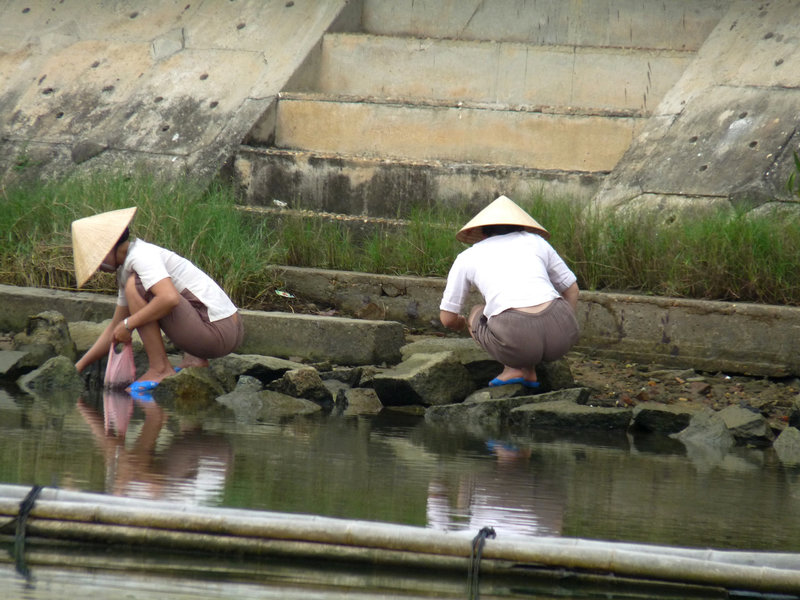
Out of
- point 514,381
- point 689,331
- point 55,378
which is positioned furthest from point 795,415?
point 55,378

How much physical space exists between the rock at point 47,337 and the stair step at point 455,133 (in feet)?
10.6

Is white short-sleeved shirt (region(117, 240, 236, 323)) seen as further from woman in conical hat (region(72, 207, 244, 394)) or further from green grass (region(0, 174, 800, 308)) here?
green grass (region(0, 174, 800, 308))

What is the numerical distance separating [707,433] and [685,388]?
0.73 metres

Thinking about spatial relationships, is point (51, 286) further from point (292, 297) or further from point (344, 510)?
point (344, 510)

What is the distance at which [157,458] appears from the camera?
477 centimetres

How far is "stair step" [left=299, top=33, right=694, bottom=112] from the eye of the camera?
10047 millimetres

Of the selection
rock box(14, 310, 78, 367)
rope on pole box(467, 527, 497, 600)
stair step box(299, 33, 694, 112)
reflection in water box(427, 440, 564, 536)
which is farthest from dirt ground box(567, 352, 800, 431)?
rope on pole box(467, 527, 497, 600)

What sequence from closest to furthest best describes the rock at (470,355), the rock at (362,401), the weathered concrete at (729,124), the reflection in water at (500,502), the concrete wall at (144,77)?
the reflection in water at (500,502)
the rock at (362,401)
the rock at (470,355)
the weathered concrete at (729,124)
the concrete wall at (144,77)

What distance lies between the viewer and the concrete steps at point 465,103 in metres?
9.53

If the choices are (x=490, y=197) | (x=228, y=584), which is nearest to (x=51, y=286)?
(x=490, y=197)

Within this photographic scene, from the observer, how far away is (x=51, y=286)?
8109mm

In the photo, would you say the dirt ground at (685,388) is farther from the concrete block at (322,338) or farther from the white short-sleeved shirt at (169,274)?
the white short-sleeved shirt at (169,274)

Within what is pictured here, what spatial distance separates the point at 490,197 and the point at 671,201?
1.37 meters

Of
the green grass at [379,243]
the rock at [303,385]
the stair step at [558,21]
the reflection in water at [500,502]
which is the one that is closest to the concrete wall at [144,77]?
the stair step at [558,21]
